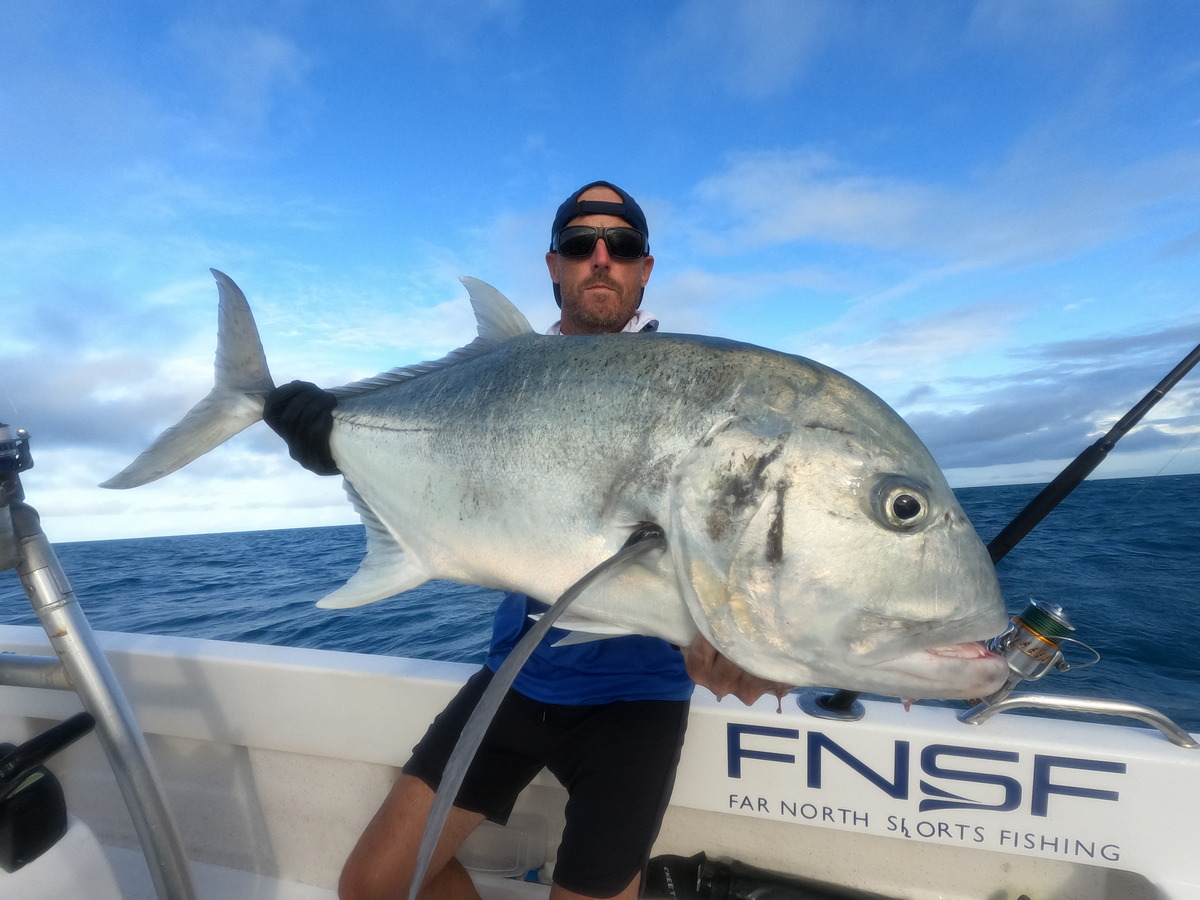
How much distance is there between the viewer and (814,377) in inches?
58.1

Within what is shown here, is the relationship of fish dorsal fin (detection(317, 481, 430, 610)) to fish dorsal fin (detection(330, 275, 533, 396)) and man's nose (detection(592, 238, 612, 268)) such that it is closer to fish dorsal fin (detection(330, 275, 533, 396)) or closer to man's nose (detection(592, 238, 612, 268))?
fish dorsal fin (detection(330, 275, 533, 396))

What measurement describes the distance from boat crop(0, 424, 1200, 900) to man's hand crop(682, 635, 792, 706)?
2.94 feet

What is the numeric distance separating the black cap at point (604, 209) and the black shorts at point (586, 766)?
6.60 ft


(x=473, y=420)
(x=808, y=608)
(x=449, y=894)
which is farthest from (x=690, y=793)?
(x=473, y=420)

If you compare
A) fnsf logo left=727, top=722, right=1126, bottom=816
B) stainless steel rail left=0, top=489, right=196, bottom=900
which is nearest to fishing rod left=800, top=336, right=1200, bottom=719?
fnsf logo left=727, top=722, right=1126, bottom=816

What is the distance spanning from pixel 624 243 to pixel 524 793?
8.56 ft

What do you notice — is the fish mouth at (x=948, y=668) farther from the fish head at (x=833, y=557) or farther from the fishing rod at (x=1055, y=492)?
the fishing rod at (x=1055, y=492)

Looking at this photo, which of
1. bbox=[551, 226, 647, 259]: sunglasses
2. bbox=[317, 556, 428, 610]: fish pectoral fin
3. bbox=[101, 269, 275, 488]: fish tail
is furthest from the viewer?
bbox=[551, 226, 647, 259]: sunglasses

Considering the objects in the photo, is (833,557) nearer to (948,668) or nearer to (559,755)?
(948,668)

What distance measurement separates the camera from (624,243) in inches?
108

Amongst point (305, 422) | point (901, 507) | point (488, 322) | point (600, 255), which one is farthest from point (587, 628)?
point (600, 255)

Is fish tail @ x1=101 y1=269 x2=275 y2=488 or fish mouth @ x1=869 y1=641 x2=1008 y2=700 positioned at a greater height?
fish tail @ x1=101 y1=269 x2=275 y2=488

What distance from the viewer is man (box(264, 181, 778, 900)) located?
6.61 feet

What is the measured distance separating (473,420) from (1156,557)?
650 inches
